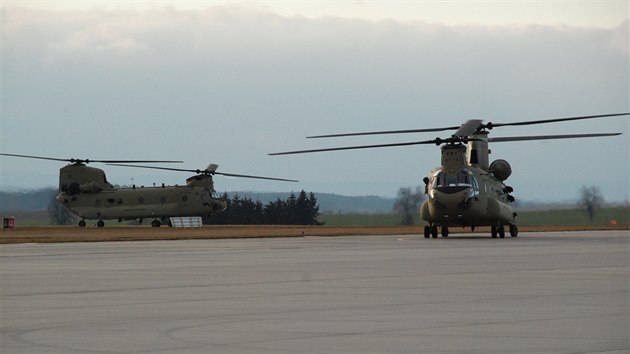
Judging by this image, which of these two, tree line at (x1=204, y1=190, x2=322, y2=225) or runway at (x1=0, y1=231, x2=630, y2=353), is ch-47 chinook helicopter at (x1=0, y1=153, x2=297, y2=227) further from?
runway at (x1=0, y1=231, x2=630, y2=353)

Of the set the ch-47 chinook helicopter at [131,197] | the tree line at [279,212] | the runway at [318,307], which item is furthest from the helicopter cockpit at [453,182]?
the tree line at [279,212]

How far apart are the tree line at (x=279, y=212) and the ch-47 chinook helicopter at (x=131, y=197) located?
27191 mm

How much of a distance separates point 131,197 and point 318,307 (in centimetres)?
8361

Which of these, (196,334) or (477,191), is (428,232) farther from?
(196,334)

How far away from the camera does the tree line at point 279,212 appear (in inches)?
4995

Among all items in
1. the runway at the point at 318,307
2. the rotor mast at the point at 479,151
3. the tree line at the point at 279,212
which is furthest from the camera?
the tree line at the point at 279,212

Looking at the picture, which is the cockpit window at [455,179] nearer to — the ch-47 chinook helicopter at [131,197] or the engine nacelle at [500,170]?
the engine nacelle at [500,170]

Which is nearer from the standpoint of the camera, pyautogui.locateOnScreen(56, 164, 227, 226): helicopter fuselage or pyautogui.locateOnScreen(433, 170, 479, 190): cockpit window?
pyautogui.locateOnScreen(433, 170, 479, 190): cockpit window

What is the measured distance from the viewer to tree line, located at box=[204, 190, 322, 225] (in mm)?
126875

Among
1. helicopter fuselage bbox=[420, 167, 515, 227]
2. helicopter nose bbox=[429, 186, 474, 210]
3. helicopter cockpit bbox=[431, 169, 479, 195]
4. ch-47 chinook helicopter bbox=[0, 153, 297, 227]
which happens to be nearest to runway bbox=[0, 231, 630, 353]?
helicopter nose bbox=[429, 186, 474, 210]

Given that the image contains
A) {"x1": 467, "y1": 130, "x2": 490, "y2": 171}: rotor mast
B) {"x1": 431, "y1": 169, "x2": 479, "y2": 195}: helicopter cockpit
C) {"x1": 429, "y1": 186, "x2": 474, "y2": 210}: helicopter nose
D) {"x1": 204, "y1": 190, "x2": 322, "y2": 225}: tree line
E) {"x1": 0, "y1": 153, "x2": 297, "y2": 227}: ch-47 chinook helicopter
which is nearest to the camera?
{"x1": 429, "y1": 186, "x2": 474, "y2": 210}: helicopter nose

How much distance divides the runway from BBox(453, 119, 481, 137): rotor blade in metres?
23.9

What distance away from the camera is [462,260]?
29.0 m

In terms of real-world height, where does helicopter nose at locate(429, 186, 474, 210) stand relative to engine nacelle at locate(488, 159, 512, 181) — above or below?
below
